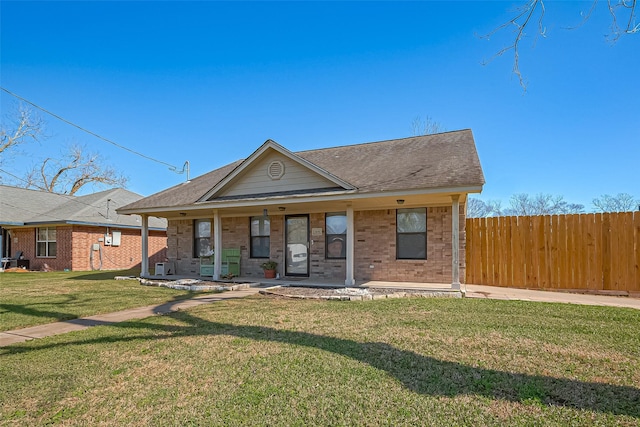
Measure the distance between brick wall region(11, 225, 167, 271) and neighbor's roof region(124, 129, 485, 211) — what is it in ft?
27.0

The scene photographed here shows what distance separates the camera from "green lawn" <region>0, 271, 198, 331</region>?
7039 millimetres

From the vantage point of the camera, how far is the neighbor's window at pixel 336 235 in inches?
483

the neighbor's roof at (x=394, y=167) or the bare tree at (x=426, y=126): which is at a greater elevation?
the bare tree at (x=426, y=126)

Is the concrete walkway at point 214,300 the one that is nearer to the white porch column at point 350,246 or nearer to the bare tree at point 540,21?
the white porch column at point 350,246

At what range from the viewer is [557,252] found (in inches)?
402

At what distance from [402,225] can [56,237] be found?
18981 mm

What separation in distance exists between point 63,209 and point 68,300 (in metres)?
15.2

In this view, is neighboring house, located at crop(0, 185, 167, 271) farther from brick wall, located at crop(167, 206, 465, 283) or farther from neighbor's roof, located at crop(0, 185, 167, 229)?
brick wall, located at crop(167, 206, 465, 283)

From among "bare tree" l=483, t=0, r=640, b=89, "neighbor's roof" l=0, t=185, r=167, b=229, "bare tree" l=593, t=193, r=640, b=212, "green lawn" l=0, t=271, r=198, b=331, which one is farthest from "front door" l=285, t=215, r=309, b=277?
"bare tree" l=593, t=193, r=640, b=212

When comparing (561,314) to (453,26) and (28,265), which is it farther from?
(28,265)

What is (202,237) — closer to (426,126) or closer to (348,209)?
(348,209)

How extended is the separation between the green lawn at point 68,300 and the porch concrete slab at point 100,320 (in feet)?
1.11

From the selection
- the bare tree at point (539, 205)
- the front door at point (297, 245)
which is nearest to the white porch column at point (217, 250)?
the front door at point (297, 245)

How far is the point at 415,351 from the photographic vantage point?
15.3 ft
